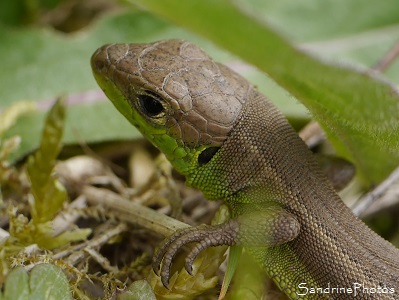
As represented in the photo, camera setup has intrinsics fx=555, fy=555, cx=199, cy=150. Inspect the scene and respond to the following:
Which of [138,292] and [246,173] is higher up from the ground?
[246,173]

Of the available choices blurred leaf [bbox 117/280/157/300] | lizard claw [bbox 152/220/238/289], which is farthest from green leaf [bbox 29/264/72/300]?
lizard claw [bbox 152/220/238/289]

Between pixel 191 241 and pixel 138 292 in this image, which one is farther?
pixel 191 241

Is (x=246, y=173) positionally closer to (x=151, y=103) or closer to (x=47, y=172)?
(x=151, y=103)

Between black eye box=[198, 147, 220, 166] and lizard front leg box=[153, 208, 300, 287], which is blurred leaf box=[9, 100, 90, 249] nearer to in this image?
lizard front leg box=[153, 208, 300, 287]

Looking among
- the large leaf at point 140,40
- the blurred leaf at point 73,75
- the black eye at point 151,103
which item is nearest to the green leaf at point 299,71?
the large leaf at point 140,40

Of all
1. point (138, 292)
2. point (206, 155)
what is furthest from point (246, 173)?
point (138, 292)

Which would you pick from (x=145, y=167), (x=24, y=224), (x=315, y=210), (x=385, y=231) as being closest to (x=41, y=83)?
(x=145, y=167)

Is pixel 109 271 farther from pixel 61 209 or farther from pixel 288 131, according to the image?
pixel 288 131
